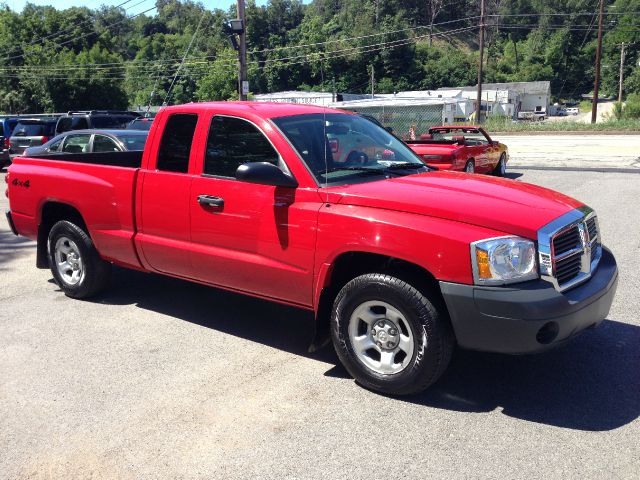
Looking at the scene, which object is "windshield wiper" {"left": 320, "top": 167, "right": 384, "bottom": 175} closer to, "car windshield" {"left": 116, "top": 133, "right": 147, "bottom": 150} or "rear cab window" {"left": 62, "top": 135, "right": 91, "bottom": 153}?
"car windshield" {"left": 116, "top": 133, "right": 147, "bottom": 150}

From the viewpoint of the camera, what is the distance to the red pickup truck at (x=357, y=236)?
141 inches

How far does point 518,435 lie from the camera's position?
348 centimetres

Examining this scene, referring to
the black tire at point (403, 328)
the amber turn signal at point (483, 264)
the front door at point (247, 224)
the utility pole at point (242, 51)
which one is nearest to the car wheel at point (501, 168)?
the utility pole at point (242, 51)

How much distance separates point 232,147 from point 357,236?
142 cm

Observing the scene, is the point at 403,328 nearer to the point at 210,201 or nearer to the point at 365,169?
the point at 365,169

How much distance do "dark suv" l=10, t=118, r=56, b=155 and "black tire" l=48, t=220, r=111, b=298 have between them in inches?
567

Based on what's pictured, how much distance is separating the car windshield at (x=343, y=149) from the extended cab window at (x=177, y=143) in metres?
0.83

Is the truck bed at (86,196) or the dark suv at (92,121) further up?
the dark suv at (92,121)

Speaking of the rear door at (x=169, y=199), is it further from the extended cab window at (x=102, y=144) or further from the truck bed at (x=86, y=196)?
the extended cab window at (x=102, y=144)

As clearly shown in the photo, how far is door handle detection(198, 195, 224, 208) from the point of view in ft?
15.2

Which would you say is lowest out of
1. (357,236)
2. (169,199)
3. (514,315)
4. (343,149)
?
(514,315)

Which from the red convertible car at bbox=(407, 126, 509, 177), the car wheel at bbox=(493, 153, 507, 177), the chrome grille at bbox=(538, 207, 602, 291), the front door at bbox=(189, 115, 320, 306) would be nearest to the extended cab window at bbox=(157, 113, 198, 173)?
the front door at bbox=(189, 115, 320, 306)

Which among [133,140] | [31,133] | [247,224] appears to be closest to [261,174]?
[247,224]

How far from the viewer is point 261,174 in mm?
4137
